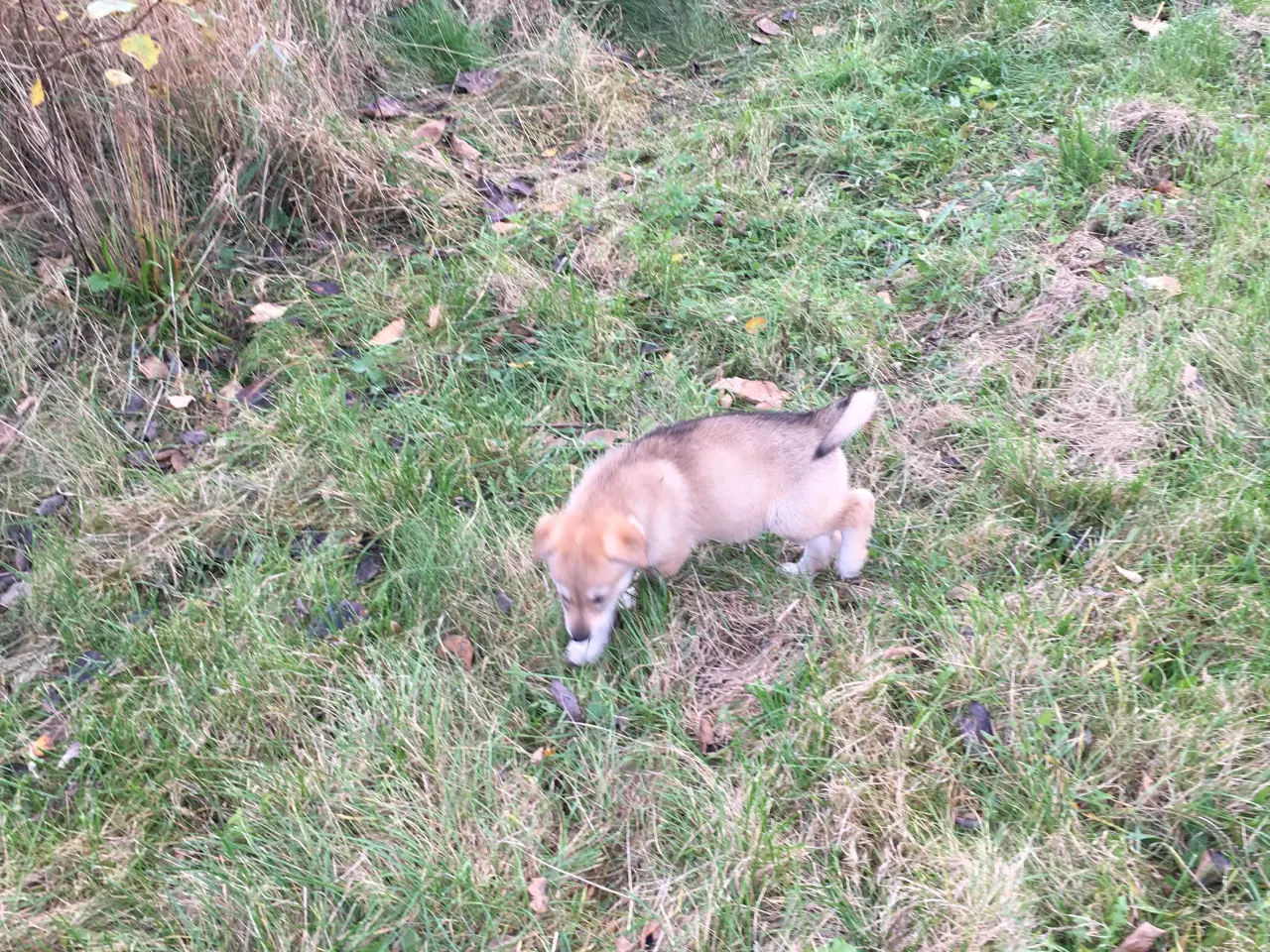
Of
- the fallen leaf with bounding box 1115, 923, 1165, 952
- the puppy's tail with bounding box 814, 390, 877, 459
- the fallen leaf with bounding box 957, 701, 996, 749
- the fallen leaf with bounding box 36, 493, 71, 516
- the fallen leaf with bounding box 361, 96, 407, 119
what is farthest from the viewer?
the fallen leaf with bounding box 361, 96, 407, 119

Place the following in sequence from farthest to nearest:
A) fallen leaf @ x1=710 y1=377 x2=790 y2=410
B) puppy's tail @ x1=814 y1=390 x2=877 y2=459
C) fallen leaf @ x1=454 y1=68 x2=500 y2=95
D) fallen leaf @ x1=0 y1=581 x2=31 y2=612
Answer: fallen leaf @ x1=454 y1=68 x2=500 y2=95 → fallen leaf @ x1=710 y1=377 x2=790 y2=410 → fallen leaf @ x1=0 y1=581 x2=31 y2=612 → puppy's tail @ x1=814 y1=390 x2=877 y2=459

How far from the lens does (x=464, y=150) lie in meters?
5.34

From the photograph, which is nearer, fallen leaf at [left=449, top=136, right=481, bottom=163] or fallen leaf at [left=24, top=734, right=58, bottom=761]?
fallen leaf at [left=24, top=734, right=58, bottom=761]

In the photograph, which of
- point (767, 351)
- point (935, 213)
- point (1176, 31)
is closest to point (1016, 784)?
point (767, 351)

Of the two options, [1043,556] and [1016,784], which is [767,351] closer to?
[1043,556]

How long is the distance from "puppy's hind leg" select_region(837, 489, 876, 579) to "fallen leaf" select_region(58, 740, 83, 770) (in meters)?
2.52

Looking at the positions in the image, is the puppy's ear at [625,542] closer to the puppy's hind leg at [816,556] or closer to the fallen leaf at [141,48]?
the puppy's hind leg at [816,556]

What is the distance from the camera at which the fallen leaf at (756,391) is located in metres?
3.96

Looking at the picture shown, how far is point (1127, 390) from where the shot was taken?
359 cm

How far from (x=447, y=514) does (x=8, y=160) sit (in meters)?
2.77

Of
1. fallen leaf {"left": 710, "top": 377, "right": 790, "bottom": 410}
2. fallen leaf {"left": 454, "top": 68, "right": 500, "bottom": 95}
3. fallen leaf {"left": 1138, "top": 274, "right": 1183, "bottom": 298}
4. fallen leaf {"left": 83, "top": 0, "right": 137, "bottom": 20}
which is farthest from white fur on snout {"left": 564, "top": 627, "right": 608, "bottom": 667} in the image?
fallen leaf {"left": 454, "top": 68, "right": 500, "bottom": 95}

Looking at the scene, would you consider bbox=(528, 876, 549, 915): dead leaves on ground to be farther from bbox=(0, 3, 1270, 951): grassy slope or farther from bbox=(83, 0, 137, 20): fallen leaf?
bbox=(83, 0, 137, 20): fallen leaf

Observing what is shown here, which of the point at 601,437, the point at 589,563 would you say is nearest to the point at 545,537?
the point at 589,563

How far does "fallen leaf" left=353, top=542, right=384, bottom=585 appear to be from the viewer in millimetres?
3305
